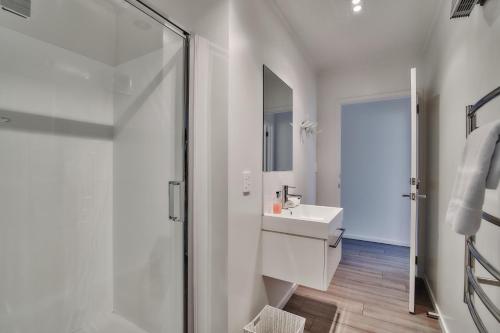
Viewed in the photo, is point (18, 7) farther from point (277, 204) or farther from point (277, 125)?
point (277, 204)

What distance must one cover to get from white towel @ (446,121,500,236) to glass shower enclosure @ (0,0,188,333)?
1233 millimetres

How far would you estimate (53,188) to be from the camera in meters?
1.54

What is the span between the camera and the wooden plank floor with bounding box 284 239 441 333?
1854 mm

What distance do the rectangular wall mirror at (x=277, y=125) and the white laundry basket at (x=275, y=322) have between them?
1050 mm

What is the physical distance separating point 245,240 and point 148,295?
0.77 meters

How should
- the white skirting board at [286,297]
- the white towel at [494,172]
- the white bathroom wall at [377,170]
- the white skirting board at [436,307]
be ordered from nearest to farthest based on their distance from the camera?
1. the white towel at [494,172]
2. the white skirting board at [436,307]
3. the white skirting board at [286,297]
4. the white bathroom wall at [377,170]

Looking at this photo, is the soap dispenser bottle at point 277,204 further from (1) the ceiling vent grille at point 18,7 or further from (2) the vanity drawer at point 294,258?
(1) the ceiling vent grille at point 18,7

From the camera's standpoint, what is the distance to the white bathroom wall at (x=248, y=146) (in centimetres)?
145

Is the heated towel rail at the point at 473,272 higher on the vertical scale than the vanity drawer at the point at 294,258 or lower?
higher

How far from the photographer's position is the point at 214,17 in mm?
1400

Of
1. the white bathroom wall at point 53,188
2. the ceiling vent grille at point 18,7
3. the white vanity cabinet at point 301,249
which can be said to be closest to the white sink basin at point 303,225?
the white vanity cabinet at point 301,249

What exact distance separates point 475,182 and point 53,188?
7.00 feet

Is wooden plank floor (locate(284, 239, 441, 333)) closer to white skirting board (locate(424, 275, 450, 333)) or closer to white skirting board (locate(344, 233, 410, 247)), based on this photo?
white skirting board (locate(424, 275, 450, 333))

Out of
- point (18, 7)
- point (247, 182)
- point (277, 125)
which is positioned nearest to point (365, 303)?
point (247, 182)
